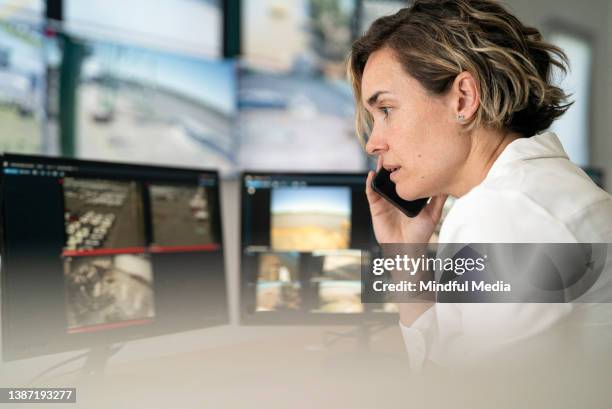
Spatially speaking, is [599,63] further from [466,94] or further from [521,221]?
[521,221]

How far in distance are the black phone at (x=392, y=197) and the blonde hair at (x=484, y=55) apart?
28 centimetres

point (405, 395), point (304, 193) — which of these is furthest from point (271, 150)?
point (405, 395)

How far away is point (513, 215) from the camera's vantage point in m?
0.73

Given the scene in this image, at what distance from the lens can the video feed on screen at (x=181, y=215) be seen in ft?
4.53

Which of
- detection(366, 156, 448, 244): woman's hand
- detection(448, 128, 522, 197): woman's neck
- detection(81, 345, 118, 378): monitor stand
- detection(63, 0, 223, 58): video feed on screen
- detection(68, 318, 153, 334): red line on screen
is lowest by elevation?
detection(81, 345, 118, 378): monitor stand

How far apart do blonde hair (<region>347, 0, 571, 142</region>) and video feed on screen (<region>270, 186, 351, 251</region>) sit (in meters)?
0.60

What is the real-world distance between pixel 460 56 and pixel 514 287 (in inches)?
17.1

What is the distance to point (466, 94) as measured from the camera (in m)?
0.95

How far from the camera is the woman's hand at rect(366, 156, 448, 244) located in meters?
1.22

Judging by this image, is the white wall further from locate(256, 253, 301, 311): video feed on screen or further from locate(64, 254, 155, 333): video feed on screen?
locate(64, 254, 155, 333): video feed on screen

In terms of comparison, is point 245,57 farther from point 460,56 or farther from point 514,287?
point 514,287

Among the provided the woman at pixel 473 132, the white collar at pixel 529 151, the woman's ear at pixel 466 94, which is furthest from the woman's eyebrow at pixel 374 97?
the white collar at pixel 529 151

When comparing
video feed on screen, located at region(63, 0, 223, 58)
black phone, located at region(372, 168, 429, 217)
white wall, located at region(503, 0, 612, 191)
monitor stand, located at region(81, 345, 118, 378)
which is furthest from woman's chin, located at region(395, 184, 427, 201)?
white wall, located at region(503, 0, 612, 191)

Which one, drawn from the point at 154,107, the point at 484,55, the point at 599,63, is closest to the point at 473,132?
the point at 484,55
